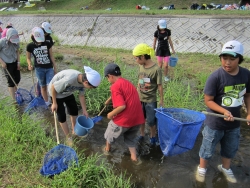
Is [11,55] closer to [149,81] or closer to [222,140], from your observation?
[149,81]

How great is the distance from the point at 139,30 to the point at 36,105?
701cm

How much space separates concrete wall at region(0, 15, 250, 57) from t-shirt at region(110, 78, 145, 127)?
657 cm

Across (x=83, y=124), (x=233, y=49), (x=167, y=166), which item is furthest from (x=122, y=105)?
(x=233, y=49)

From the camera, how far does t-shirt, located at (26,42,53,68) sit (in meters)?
4.57

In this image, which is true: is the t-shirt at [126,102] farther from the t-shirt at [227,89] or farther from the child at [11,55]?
the child at [11,55]

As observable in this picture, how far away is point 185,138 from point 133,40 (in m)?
8.18

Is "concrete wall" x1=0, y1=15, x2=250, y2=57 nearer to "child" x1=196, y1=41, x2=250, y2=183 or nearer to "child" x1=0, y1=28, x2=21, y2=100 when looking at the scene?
"child" x1=0, y1=28, x2=21, y2=100

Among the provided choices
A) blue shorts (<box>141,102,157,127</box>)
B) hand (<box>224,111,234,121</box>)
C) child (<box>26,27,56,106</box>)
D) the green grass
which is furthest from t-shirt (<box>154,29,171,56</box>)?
the green grass

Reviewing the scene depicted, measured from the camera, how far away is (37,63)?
468 centimetres

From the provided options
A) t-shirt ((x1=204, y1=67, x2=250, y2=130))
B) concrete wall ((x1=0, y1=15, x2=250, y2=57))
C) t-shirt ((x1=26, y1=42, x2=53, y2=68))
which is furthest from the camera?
concrete wall ((x1=0, y1=15, x2=250, y2=57))

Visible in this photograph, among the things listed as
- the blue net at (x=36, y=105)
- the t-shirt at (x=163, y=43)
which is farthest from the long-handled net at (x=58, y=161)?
the t-shirt at (x=163, y=43)

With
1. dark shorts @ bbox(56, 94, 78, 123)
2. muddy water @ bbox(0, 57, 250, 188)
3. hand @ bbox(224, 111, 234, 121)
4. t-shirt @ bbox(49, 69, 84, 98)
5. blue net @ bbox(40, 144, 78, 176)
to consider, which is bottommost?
muddy water @ bbox(0, 57, 250, 188)

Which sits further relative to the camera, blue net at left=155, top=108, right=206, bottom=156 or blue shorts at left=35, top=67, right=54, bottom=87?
blue shorts at left=35, top=67, right=54, bottom=87

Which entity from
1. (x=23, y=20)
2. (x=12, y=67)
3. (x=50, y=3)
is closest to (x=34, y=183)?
(x=12, y=67)
